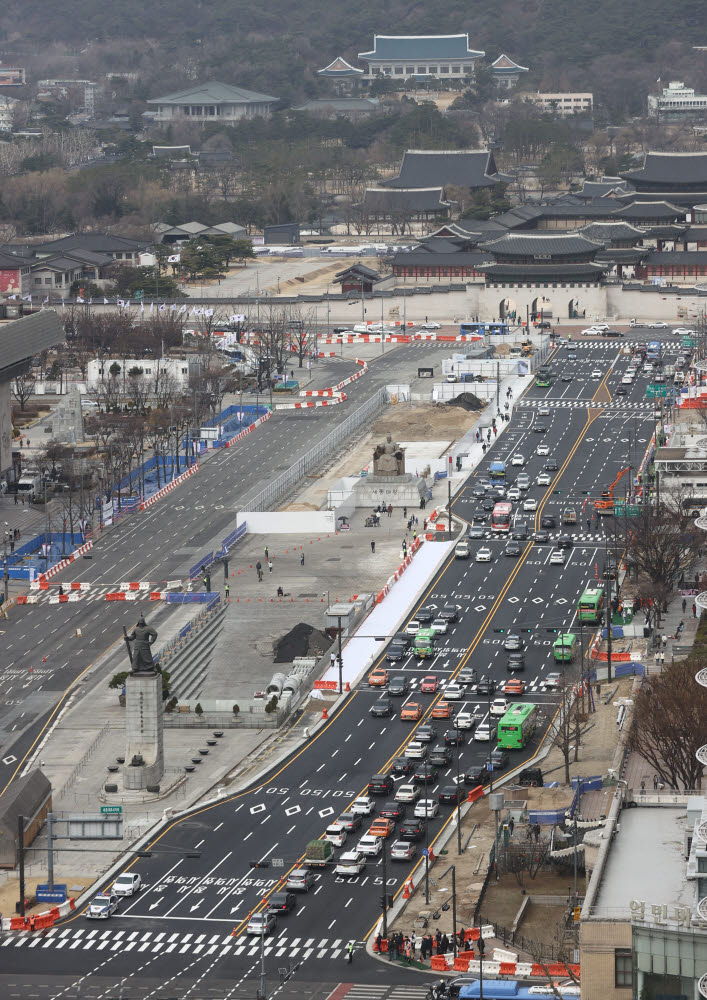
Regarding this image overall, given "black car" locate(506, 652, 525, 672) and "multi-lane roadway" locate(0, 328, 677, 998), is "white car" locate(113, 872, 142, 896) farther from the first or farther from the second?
"black car" locate(506, 652, 525, 672)

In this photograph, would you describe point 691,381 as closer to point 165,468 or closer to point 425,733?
point 165,468

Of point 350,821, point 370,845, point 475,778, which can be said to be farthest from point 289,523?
point 370,845

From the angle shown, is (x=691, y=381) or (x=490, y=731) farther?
(x=691, y=381)

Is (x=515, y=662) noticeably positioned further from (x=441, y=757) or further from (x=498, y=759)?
(x=441, y=757)

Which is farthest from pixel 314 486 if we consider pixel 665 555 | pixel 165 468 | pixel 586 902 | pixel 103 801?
pixel 586 902

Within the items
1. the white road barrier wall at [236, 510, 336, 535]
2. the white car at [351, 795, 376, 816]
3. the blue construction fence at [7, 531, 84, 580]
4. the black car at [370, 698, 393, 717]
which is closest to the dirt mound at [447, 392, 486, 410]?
the white road barrier wall at [236, 510, 336, 535]
